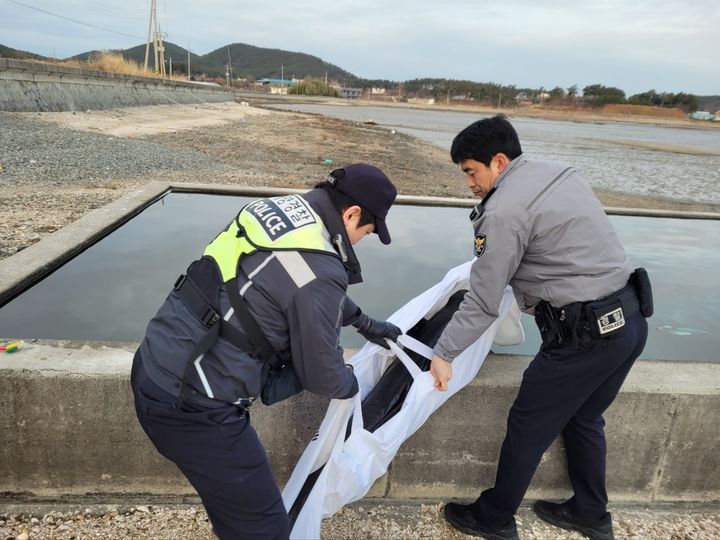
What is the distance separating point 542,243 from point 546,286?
7.3 inches

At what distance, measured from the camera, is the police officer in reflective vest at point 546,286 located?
1.97m

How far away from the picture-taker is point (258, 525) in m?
1.69

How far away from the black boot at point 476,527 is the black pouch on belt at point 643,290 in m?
1.12

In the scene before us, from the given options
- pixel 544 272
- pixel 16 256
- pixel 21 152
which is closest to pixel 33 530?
pixel 16 256

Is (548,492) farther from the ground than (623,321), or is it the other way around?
(623,321)

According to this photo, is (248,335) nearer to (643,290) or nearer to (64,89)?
(643,290)

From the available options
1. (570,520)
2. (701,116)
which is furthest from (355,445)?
(701,116)

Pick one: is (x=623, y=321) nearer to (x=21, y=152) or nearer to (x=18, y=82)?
(x=21, y=152)

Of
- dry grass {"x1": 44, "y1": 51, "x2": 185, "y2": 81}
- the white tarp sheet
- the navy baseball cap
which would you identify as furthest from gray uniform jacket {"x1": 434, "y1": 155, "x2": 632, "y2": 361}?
dry grass {"x1": 44, "y1": 51, "x2": 185, "y2": 81}

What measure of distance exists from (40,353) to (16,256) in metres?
1.62

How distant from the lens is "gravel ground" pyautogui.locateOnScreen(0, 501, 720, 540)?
2219mm

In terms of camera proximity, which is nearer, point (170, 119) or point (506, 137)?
point (506, 137)

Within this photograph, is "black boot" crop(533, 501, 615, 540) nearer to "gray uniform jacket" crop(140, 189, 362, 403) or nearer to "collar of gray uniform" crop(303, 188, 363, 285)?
"gray uniform jacket" crop(140, 189, 362, 403)

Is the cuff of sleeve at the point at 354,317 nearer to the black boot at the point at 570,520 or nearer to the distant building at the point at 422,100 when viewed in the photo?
the black boot at the point at 570,520
